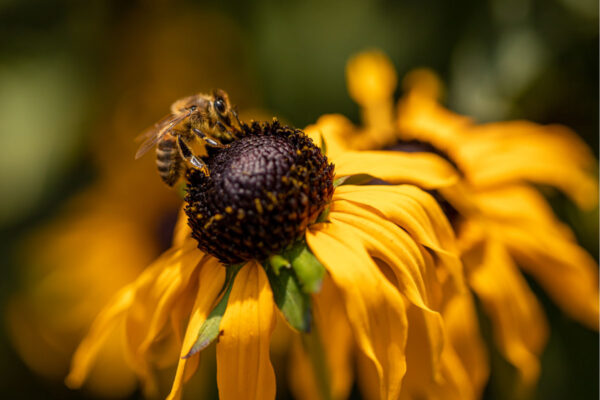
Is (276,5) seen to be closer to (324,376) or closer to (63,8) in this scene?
(63,8)

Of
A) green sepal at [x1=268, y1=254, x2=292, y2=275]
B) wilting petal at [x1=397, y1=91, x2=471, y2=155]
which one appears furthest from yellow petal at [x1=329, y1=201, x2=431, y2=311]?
wilting petal at [x1=397, y1=91, x2=471, y2=155]

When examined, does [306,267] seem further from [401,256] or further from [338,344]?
[338,344]

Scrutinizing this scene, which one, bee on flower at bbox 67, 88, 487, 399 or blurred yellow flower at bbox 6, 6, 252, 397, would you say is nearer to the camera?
bee on flower at bbox 67, 88, 487, 399

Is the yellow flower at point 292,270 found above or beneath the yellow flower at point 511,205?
above

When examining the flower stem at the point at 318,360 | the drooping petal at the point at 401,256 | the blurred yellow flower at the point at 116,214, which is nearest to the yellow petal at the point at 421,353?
the drooping petal at the point at 401,256

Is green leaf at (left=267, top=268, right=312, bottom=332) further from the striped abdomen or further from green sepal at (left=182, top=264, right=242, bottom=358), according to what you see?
the striped abdomen

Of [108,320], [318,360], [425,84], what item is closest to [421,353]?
[318,360]

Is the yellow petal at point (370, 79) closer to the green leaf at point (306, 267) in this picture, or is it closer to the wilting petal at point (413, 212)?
the wilting petal at point (413, 212)
